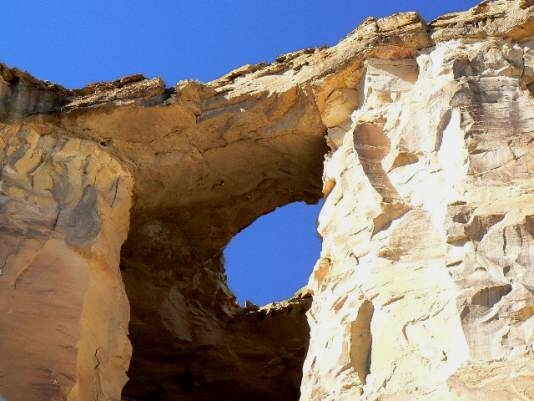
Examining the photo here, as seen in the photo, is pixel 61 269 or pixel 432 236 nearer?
pixel 432 236

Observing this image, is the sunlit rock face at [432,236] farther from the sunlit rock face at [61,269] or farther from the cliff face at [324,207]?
the sunlit rock face at [61,269]

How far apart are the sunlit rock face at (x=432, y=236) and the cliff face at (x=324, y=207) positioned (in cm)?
2

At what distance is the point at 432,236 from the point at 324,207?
1792 millimetres

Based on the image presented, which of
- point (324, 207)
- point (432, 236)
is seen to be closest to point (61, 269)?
point (324, 207)

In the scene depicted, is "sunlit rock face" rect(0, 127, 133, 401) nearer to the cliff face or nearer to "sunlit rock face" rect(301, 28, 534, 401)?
the cliff face

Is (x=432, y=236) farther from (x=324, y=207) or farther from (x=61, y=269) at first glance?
(x=61, y=269)

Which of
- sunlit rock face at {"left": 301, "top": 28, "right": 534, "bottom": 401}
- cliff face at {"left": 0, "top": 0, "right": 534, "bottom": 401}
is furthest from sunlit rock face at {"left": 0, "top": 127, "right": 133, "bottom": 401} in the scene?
sunlit rock face at {"left": 301, "top": 28, "right": 534, "bottom": 401}

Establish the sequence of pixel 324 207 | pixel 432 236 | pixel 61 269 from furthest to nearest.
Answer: pixel 324 207, pixel 61 269, pixel 432 236

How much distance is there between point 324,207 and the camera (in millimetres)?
9617

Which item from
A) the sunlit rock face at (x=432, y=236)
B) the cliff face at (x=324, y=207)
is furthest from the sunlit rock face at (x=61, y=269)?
the sunlit rock face at (x=432, y=236)

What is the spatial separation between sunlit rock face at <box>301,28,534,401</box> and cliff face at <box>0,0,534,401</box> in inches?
0.7

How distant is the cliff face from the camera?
741 centimetres

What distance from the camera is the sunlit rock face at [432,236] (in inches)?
275

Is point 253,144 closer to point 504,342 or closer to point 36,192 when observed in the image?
point 36,192
